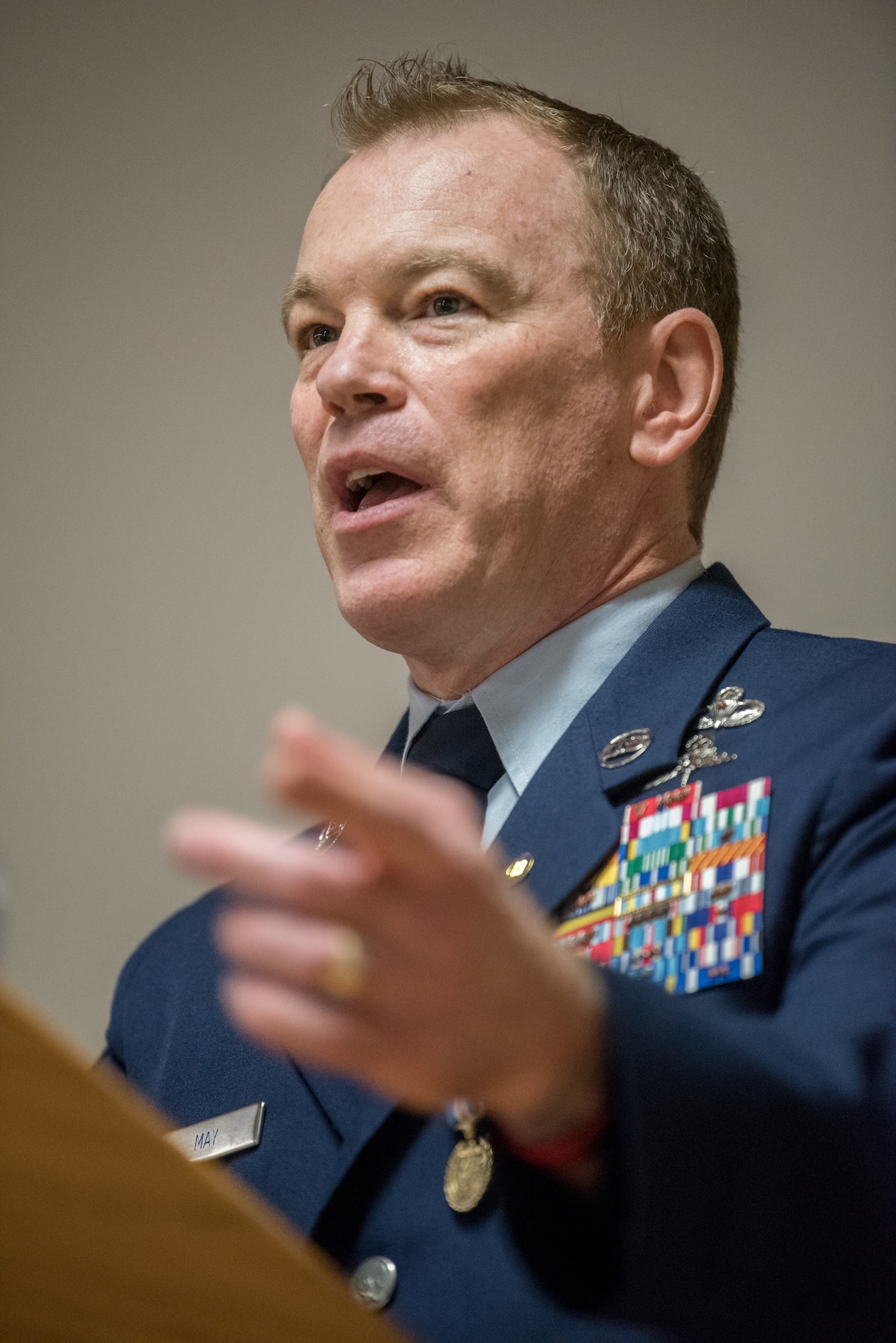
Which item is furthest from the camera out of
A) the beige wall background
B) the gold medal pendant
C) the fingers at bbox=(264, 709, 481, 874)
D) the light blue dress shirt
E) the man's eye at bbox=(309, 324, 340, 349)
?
the beige wall background

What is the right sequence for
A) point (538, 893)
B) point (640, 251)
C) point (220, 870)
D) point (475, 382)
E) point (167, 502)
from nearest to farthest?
point (220, 870)
point (538, 893)
point (475, 382)
point (640, 251)
point (167, 502)

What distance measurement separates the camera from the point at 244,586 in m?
2.11

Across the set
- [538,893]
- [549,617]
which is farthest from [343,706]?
[538,893]

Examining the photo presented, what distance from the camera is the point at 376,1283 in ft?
2.90

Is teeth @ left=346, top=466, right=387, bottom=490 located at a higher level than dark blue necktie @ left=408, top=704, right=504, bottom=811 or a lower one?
higher

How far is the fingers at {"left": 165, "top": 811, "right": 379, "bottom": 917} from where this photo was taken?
0.45 m

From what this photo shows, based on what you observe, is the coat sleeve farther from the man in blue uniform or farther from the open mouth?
the open mouth

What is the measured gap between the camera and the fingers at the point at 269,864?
45 centimetres

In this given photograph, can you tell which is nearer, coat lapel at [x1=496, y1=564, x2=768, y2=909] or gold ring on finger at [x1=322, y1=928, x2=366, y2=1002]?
gold ring on finger at [x1=322, y1=928, x2=366, y2=1002]

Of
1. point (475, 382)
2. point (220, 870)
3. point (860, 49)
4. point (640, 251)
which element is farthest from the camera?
point (860, 49)

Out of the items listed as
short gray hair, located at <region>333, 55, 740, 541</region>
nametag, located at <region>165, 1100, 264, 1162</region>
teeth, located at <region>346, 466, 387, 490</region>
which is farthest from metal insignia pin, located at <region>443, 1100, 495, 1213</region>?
short gray hair, located at <region>333, 55, 740, 541</region>

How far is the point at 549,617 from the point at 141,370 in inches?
44.4

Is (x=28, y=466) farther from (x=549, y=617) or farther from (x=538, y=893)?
(x=538, y=893)

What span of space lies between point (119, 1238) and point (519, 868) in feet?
1.81
